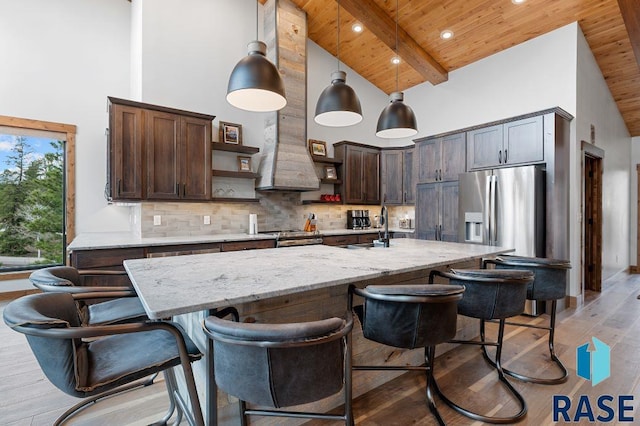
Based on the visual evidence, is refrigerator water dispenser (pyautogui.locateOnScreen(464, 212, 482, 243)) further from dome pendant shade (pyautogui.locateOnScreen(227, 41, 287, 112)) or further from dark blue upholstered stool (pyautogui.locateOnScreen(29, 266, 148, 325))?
dark blue upholstered stool (pyautogui.locateOnScreen(29, 266, 148, 325))

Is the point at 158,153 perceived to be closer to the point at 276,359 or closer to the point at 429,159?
the point at 276,359

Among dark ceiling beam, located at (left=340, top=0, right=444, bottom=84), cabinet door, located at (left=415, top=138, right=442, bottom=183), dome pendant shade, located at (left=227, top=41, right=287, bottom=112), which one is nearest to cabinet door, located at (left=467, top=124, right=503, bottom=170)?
cabinet door, located at (left=415, top=138, right=442, bottom=183)

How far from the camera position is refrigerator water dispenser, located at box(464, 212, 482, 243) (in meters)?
4.27

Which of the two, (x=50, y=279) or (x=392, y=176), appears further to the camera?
(x=392, y=176)

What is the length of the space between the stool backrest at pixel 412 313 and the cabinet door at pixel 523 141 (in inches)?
128

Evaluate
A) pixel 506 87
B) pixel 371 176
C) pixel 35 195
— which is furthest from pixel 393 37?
pixel 35 195

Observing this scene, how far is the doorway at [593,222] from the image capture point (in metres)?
4.97

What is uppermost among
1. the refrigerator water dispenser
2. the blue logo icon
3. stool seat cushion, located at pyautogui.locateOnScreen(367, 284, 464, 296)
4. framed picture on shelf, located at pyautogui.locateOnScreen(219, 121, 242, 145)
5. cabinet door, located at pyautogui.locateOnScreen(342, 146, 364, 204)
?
framed picture on shelf, located at pyautogui.locateOnScreen(219, 121, 242, 145)

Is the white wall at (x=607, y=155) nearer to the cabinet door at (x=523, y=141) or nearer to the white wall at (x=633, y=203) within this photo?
the white wall at (x=633, y=203)

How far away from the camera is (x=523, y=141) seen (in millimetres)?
4012

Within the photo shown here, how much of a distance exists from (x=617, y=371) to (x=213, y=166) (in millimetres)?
4846

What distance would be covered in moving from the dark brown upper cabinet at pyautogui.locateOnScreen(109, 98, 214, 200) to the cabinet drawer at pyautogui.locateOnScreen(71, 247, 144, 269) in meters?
0.68

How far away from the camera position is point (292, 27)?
16.1 ft

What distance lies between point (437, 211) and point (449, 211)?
0.72ft
